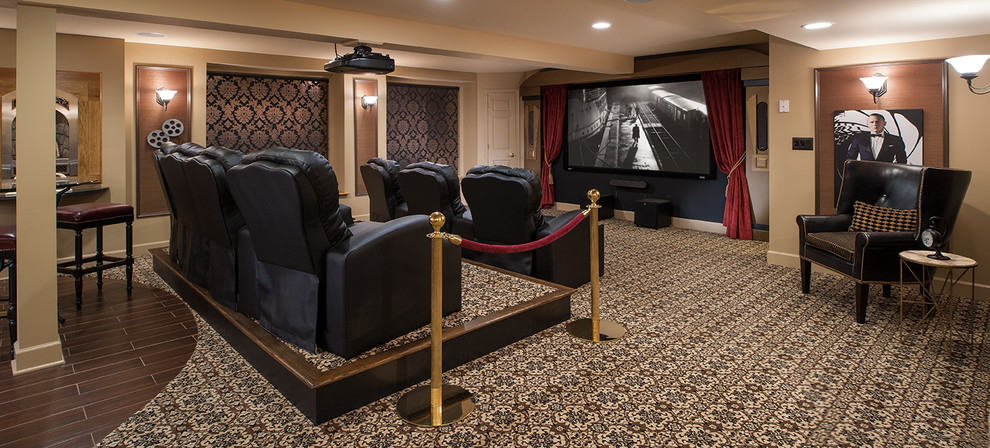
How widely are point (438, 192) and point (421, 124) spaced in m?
4.82

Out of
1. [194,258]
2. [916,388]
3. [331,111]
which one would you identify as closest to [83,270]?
[194,258]

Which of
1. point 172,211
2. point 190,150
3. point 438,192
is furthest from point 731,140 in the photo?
point 172,211

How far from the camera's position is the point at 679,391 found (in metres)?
2.93

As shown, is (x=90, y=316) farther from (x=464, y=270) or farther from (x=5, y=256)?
(x=464, y=270)

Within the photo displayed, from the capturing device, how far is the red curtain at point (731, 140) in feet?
24.5

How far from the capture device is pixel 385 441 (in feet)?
8.10

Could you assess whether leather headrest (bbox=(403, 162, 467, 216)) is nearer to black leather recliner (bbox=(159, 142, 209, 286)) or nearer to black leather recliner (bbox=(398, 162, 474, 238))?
black leather recliner (bbox=(398, 162, 474, 238))

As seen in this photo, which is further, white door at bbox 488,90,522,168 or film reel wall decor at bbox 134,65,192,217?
white door at bbox 488,90,522,168

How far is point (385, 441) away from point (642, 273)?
3.58m

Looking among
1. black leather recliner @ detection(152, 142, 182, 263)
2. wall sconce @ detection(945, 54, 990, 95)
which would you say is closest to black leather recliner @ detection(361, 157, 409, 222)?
black leather recliner @ detection(152, 142, 182, 263)

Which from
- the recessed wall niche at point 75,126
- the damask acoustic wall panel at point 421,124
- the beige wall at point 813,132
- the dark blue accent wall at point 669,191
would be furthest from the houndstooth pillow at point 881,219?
the recessed wall niche at point 75,126

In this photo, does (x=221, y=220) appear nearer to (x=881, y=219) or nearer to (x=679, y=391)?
(x=679, y=391)

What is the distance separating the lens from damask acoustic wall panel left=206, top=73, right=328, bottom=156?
759cm

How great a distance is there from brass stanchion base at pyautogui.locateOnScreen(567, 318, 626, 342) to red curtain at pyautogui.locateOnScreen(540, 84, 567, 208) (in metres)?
5.99
